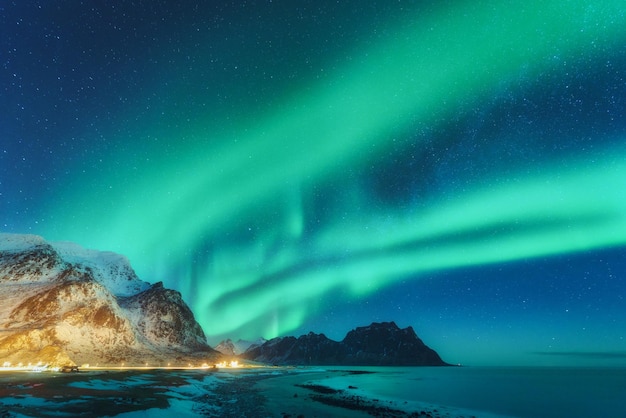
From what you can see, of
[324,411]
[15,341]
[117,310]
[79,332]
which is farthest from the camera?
[117,310]

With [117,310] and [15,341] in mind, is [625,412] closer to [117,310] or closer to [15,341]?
[15,341]

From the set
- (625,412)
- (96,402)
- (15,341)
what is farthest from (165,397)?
(15,341)

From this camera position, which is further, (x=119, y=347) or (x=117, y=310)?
(x=117, y=310)

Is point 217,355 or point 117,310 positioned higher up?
point 117,310

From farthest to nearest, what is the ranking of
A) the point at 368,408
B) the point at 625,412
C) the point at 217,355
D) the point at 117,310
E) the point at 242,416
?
the point at 217,355, the point at 117,310, the point at 625,412, the point at 368,408, the point at 242,416

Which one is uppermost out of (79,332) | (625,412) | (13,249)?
(13,249)

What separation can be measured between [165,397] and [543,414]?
57845 mm

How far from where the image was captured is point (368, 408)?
47.7 metres

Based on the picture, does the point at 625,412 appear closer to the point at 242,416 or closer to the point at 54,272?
the point at 242,416

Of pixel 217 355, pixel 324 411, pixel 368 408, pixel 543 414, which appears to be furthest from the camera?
pixel 217 355

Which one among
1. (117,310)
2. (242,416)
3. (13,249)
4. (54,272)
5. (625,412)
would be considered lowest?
(625,412)

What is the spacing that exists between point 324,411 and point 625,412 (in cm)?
5810

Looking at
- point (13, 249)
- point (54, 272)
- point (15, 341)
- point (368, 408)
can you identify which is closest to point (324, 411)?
point (368, 408)

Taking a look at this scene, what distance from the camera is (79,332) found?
13862cm
